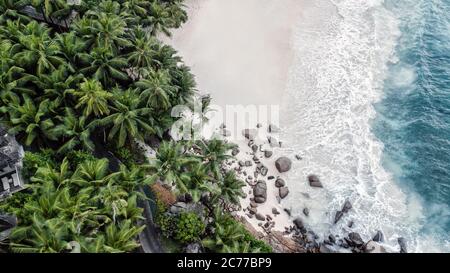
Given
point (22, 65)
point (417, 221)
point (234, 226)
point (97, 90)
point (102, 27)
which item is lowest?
point (417, 221)

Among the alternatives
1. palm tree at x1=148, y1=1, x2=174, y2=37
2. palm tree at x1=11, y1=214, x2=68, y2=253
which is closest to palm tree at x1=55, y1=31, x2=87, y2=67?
palm tree at x1=148, y1=1, x2=174, y2=37

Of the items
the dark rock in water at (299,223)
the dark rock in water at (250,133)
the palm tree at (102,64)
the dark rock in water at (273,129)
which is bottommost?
the dark rock in water at (299,223)

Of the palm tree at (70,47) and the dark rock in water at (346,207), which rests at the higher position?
the palm tree at (70,47)

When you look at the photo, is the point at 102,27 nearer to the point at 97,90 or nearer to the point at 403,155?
the point at 97,90

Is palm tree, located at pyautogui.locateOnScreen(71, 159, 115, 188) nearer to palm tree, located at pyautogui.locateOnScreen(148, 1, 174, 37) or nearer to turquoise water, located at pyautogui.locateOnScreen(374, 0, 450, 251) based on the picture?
palm tree, located at pyautogui.locateOnScreen(148, 1, 174, 37)

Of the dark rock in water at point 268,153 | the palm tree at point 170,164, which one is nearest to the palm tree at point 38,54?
the palm tree at point 170,164

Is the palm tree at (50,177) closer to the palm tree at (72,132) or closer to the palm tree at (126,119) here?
the palm tree at (72,132)
